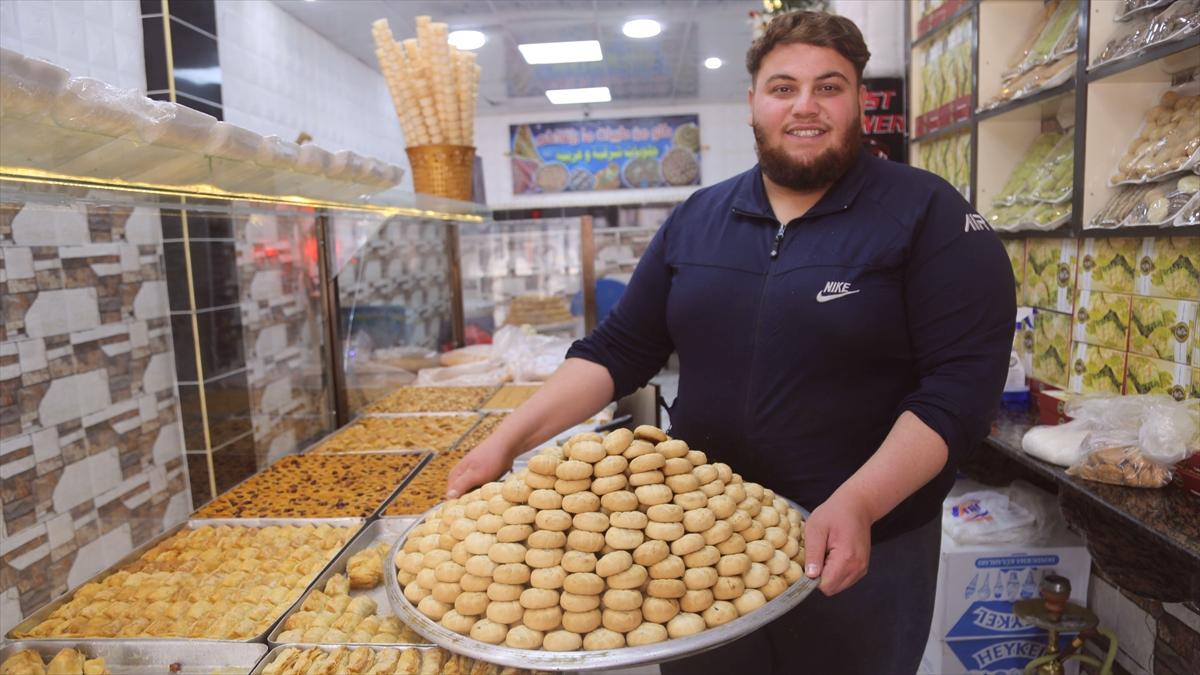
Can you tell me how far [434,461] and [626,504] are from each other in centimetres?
153

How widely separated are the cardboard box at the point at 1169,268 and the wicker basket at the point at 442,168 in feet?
8.54

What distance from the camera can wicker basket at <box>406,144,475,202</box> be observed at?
3506 mm

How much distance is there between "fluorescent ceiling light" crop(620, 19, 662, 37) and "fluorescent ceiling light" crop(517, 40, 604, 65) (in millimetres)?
394

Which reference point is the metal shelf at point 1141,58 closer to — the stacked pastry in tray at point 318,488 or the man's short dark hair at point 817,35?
the man's short dark hair at point 817,35

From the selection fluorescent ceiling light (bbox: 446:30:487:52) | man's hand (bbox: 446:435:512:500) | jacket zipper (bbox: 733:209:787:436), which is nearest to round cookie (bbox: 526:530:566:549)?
man's hand (bbox: 446:435:512:500)

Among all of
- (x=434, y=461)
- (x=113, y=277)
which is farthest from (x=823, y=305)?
(x=113, y=277)

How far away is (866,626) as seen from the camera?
5.12ft

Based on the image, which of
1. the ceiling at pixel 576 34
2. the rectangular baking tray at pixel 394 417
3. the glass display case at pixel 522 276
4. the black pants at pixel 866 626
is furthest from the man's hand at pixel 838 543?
the ceiling at pixel 576 34

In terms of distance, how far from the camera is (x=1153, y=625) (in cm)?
243

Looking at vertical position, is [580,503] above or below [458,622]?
above

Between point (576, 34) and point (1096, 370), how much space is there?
5.00 metres

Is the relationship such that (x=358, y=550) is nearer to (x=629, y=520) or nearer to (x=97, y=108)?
(x=629, y=520)

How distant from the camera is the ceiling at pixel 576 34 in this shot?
5676 mm

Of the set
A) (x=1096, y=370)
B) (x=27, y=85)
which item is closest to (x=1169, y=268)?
(x=1096, y=370)
